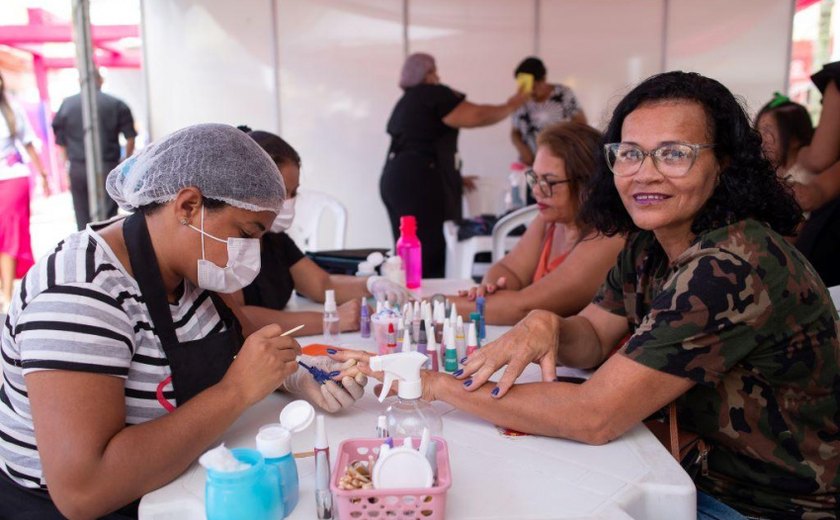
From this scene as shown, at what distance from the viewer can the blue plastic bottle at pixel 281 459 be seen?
1062 mm

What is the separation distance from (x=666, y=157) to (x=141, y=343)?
4.20ft

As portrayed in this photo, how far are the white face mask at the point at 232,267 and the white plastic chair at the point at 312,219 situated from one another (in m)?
2.88

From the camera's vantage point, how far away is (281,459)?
42.2 inches

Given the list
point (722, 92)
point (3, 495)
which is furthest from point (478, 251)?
point (3, 495)

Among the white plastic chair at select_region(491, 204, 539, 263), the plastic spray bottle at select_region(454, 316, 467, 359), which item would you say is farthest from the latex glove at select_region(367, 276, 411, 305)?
the white plastic chair at select_region(491, 204, 539, 263)

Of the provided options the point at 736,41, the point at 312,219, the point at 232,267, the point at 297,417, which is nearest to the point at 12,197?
the point at 312,219

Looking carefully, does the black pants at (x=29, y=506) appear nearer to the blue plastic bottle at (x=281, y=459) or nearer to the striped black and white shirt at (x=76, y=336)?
the striped black and white shirt at (x=76, y=336)

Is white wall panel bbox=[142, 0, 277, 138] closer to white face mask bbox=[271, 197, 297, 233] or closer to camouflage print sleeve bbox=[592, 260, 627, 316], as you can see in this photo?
white face mask bbox=[271, 197, 297, 233]

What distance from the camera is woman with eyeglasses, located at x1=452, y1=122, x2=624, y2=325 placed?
2.41 metres

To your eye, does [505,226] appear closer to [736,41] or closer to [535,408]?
[535,408]

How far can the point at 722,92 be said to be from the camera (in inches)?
59.7

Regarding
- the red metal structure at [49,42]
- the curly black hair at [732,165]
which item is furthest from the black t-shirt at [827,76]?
the red metal structure at [49,42]

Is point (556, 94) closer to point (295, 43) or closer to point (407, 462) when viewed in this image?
point (295, 43)

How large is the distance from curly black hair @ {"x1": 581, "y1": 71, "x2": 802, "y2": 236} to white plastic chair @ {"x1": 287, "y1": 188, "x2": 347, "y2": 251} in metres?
3.14
